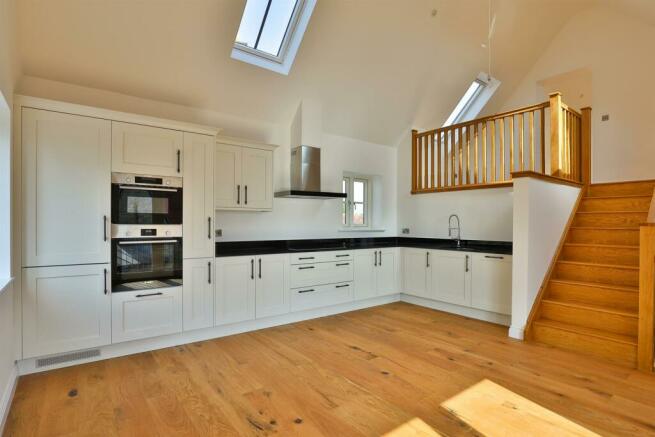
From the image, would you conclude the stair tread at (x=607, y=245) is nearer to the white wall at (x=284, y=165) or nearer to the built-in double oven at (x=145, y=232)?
the white wall at (x=284, y=165)

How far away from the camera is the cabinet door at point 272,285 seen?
3965 mm

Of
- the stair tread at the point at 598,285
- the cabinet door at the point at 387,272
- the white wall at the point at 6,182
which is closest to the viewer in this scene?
the white wall at the point at 6,182

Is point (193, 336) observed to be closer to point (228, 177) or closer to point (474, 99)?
point (228, 177)

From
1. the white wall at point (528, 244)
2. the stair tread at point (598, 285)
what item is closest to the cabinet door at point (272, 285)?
the white wall at point (528, 244)

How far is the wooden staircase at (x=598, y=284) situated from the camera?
3.24 m

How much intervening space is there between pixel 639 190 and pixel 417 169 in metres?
2.80

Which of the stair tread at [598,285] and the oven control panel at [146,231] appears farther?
the stair tread at [598,285]

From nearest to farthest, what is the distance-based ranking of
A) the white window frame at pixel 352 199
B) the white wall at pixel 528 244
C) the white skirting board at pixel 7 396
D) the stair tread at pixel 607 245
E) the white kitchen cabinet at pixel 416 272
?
the white skirting board at pixel 7 396 < the white wall at pixel 528 244 < the stair tread at pixel 607 245 < the white kitchen cabinet at pixel 416 272 < the white window frame at pixel 352 199

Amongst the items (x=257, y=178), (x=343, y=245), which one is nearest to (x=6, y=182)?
(x=257, y=178)

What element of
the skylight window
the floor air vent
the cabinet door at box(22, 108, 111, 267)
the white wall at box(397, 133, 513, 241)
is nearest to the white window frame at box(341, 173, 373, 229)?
the white wall at box(397, 133, 513, 241)

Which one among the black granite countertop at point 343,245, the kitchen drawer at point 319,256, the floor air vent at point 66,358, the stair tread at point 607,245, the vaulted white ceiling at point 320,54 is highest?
the vaulted white ceiling at point 320,54

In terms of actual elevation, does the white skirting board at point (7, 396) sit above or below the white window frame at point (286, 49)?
below

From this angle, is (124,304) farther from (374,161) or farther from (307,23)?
(374,161)

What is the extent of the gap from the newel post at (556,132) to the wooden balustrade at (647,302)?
4.26 feet
